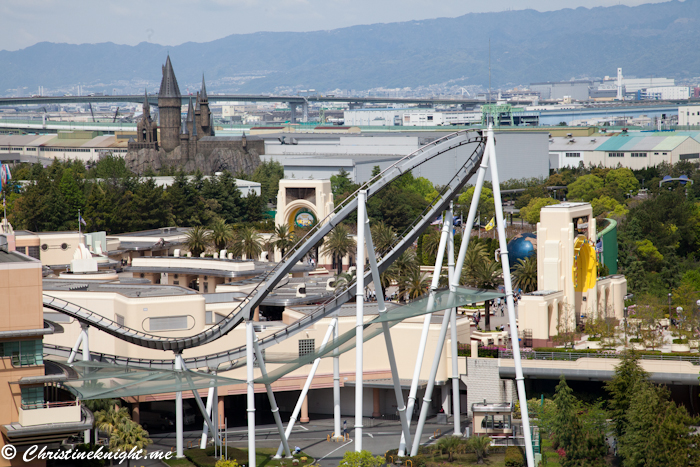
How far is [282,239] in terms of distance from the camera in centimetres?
7019

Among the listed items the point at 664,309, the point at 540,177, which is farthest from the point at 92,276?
the point at 540,177

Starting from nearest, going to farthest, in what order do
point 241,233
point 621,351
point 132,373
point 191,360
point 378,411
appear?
point 132,373
point 191,360
point 621,351
point 378,411
point 241,233

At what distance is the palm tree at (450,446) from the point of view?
115 ft

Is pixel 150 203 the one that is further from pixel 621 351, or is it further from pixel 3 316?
pixel 3 316

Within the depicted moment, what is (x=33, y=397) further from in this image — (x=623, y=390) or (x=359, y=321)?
(x=623, y=390)

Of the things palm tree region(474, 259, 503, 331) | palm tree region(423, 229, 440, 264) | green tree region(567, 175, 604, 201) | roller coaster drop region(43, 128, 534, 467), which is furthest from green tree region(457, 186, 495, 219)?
roller coaster drop region(43, 128, 534, 467)

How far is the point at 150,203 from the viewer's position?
92.1 meters

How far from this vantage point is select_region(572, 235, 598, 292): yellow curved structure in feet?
163

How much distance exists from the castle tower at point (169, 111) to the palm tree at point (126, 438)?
127397 millimetres

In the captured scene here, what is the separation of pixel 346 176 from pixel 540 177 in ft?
111

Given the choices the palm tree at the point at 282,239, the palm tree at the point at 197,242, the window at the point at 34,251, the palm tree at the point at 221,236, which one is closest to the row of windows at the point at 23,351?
the window at the point at 34,251

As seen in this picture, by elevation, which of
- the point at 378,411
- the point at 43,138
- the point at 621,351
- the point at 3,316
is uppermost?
the point at 43,138

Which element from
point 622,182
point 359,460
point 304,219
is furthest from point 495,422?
point 622,182

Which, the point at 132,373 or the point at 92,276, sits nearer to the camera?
the point at 132,373
